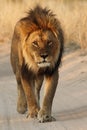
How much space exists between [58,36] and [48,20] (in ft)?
0.82

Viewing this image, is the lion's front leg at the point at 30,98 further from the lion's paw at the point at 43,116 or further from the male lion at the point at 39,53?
A: the lion's paw at the point at 43,116

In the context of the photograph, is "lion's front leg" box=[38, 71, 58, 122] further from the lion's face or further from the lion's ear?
the lion's ear

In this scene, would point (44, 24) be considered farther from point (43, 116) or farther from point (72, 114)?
point (72, 114)

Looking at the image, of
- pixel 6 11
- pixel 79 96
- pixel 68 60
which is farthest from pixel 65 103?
pixel 6 11

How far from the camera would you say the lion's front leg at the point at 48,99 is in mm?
6887

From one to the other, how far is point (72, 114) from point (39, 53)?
4.05 ft

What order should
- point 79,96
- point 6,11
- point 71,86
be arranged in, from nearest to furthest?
point 79,96 → point 71,86 → point 6,11

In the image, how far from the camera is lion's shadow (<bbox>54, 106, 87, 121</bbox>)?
7.27 meters

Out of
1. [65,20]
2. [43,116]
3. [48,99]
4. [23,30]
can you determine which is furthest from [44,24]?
[65,20]

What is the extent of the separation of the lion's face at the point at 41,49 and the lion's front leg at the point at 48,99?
21 cm

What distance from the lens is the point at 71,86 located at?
34.7 feet

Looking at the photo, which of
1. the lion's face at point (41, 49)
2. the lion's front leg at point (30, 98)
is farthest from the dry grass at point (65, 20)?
the lion's face at point (41, 49)

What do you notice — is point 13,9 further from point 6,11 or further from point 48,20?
point 48,20

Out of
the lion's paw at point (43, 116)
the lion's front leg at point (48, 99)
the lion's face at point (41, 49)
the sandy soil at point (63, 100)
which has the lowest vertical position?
the sandy soil at point (63, 100)
